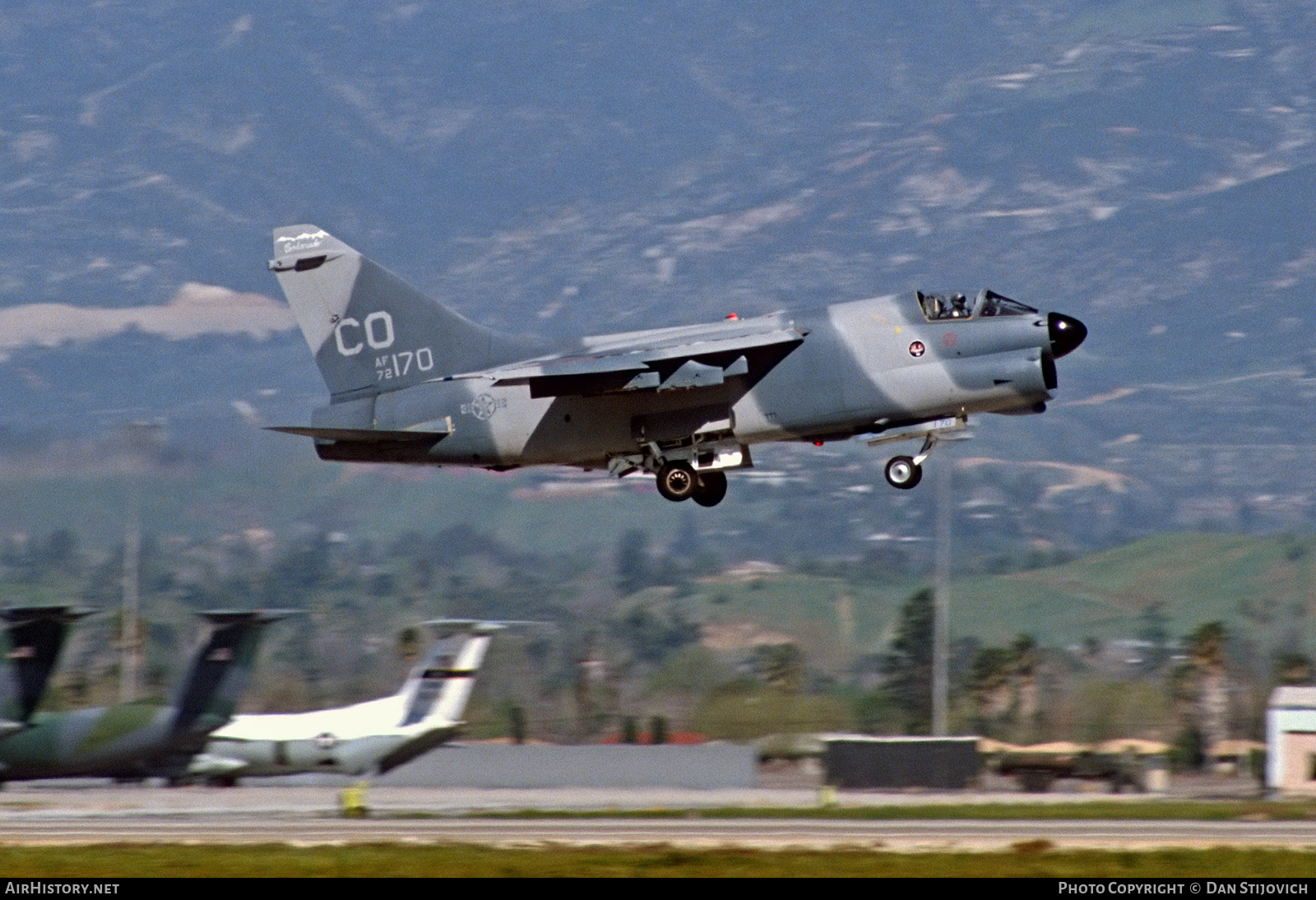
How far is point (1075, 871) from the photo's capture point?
22734 millimetres

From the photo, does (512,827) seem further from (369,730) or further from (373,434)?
(369,730)

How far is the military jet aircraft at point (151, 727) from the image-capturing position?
112 ft

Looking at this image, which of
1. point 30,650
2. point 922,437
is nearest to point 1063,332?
point 922,437

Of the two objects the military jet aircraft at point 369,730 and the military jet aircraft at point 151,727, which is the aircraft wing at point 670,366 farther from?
the military jet aircraft at point 369,730

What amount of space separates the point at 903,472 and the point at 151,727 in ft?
48.0

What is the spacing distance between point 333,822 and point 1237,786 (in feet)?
84.9

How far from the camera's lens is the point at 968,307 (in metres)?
32.8

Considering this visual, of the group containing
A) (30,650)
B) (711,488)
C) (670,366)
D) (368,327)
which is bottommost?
(30,650)

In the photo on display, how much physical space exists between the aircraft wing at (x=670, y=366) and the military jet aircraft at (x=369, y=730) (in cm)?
793

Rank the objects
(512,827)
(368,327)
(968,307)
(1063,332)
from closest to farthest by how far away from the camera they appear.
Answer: (512,827)
(1063,332)
(968,307)
(368,327)

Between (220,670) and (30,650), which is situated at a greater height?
(30,650)

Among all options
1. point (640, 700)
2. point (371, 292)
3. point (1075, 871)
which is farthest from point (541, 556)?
point (1075, 871)

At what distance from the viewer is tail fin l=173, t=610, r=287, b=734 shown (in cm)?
3522
